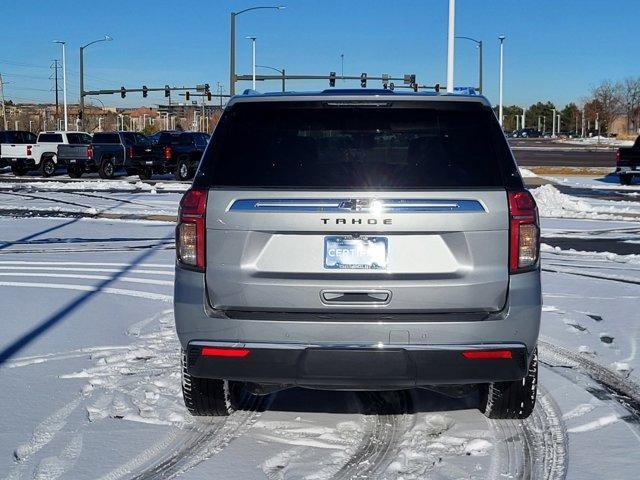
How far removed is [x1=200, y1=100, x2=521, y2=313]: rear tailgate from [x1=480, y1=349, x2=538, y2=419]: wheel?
80cm

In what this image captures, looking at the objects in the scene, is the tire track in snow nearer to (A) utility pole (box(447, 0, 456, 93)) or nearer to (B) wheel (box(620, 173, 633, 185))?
(A) utility pole (box(447, 0, 456, 93))

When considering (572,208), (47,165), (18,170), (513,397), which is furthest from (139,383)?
(18,170)

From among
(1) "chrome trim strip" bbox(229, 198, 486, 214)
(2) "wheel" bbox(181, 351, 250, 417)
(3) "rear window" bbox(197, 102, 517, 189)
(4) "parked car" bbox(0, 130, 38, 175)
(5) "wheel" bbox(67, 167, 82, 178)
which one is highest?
(4) "parked car" bbox(0, 130, 38, 175)

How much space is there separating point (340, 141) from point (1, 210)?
1769 cm

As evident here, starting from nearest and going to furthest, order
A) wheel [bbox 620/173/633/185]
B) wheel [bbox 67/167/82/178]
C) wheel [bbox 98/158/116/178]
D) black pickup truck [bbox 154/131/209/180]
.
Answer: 1. wheel [bbox 620/173/633/185]
2. black pickup truck [bbox 154/131/209/180]
3. wheel [bbox 98/158/116/178]
4. wheel [bbox 67/167/82/178]

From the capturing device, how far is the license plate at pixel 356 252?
4395mm

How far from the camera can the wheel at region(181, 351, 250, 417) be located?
5152mm

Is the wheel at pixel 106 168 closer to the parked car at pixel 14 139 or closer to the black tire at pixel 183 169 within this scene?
the black tire at pixel 183 169

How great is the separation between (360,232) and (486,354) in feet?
2.95

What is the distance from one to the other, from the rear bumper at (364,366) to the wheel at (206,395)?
2.09ft

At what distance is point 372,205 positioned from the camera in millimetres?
4395

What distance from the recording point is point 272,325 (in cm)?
442

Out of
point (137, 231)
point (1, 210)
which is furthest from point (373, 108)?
point (1, 210)

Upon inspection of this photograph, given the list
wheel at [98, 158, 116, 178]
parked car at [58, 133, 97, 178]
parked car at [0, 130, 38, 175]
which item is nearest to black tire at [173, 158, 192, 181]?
wheel at [98, 158, 116, 178]
